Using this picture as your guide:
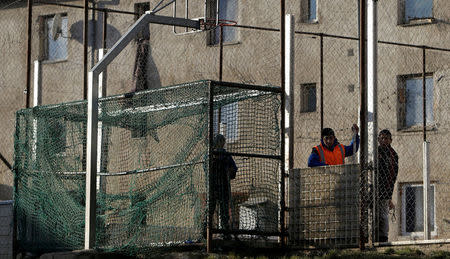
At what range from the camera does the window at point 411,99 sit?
1081 inches

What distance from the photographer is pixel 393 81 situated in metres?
28.3

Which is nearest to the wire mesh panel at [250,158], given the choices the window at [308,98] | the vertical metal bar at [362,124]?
the vertical metal bar at [362,124]

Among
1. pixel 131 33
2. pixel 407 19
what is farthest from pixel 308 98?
pixel 131 33

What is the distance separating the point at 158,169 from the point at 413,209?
13.3 m

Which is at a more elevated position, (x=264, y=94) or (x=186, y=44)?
(x=186, y=44)

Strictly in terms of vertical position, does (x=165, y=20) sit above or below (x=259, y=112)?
above

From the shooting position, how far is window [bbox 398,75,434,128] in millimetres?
27469

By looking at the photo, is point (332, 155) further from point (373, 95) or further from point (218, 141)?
point (218, 141)

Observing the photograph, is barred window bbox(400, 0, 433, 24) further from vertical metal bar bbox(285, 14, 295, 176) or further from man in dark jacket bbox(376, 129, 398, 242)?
vertical metal bar bbox(285, 14, 295, 176)

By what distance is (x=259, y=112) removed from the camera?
14492mm

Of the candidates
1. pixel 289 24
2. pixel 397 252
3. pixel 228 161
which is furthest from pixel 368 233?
pixel 289 24

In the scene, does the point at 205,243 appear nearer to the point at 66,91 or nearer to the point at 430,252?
the point at 430,252

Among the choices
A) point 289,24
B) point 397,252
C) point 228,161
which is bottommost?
point 397,252

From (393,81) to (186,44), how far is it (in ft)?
21.3
